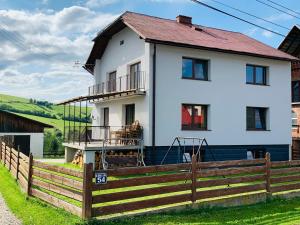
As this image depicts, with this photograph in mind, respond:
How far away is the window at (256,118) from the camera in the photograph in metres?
20.3

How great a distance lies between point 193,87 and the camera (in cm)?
1823

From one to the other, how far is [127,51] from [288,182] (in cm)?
1109

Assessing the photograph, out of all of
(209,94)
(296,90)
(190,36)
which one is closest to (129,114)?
(209,94)

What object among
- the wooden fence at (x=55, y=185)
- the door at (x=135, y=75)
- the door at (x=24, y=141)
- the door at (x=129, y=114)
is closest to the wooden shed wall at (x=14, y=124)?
the door at (x=24, y=141)

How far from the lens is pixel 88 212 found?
761cm

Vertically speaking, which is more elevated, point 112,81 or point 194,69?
point 194,69

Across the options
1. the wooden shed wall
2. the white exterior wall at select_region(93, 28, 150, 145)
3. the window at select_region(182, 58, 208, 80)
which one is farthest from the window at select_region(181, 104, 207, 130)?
the wooden shed wall

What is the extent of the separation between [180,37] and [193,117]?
3889 millimetres

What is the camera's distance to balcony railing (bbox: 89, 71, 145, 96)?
1778cm

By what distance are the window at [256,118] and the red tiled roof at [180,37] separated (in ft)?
9.55

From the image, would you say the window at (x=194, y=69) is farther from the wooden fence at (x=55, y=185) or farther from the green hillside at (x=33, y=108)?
the green hillside at (x=33, y=108)

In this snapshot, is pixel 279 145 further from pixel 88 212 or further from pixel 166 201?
pixel 88 212

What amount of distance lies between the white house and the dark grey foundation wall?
0.16 ft

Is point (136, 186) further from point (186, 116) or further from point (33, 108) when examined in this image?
point (33, 108)
